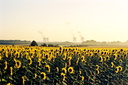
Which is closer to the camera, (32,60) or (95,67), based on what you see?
(32,60)

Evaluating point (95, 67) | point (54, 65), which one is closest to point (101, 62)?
point (95, 67)

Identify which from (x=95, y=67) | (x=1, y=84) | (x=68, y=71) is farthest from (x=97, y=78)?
(x=1, y=84)

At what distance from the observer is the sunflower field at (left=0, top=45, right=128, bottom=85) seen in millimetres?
13969

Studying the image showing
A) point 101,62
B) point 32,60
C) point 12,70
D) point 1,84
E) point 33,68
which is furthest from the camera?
point 101,62

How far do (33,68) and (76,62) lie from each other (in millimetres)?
3234

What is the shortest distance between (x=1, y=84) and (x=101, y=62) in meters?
8.19

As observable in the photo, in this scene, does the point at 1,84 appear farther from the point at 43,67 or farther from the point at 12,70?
the point at 43,67

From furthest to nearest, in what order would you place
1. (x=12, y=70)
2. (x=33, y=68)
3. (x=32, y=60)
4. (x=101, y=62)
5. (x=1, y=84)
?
(x=101, y=62) < (x=32, y=60) < (x=33, y=68) < (x=12, y=70) < (x=1, y=84)

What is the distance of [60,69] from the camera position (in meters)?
15.8

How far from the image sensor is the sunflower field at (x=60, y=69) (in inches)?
550

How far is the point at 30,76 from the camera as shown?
14266 millimetres

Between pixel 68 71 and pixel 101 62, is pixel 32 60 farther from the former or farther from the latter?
pixel 101 62

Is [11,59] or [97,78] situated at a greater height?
[11,59]

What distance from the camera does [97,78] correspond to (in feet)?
59.1
